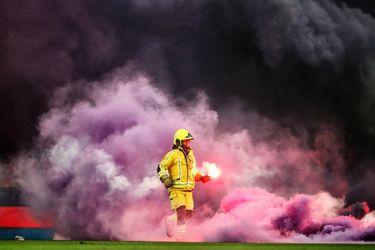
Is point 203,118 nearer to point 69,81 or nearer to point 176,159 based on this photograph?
point 69,81

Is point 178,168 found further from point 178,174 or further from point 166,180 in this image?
point 166,180

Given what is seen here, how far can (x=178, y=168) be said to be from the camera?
38.4 feet

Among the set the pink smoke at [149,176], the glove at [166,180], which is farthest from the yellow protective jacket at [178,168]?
the pink smoke at [149,176]

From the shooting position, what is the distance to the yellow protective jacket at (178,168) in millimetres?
11672

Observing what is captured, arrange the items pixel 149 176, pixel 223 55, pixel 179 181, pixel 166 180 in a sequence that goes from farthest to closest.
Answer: pixel 223 55 → pixel 149 176 → pixel 179 181 → pixel 166 180

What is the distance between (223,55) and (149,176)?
4.53 meters

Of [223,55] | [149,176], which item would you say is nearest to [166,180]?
[149,176]

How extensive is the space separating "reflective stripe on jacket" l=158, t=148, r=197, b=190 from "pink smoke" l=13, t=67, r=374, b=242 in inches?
241

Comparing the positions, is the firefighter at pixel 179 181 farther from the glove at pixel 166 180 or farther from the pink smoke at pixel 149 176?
the pink smoke at pixel 149 176

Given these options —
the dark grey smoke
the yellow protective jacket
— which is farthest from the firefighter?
the dark grey smoke

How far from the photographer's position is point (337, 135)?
19.9m

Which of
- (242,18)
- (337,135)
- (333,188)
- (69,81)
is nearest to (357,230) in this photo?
(333,188)

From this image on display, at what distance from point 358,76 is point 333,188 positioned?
11.9ft

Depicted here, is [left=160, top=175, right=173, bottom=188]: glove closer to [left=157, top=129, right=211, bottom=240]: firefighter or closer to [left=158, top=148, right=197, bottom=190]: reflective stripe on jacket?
[left=157, top=129, right=211, bottom=240]: firefighter
